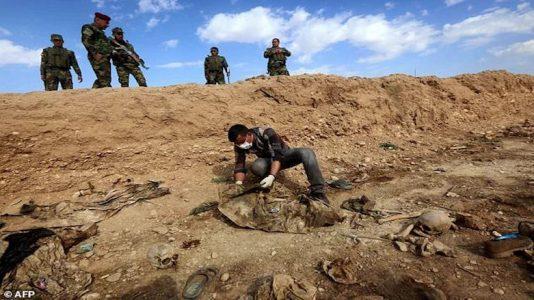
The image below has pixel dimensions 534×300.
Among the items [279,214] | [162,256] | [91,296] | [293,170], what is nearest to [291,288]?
[279,214]

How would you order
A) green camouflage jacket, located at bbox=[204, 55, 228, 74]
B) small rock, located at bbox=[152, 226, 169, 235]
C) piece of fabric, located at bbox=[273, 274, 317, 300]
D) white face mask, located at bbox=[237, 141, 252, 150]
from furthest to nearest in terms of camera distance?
green camouflage jacket, located at bbox=[204, 55, 228, 74], white face mask, located at bbox=[237, 141, 252, 150], small rock, located at bbox=[152, 226, 169, 235], piece of fabric, located at bbox=[273, 274, 317, 300]

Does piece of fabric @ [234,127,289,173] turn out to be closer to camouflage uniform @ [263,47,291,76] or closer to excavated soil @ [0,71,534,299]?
excavated soil @ [0,71,534,299]

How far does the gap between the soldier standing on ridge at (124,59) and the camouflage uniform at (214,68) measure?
8.71ft

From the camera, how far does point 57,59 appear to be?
679 centimetres

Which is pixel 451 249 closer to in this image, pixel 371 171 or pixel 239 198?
pixel 239 198

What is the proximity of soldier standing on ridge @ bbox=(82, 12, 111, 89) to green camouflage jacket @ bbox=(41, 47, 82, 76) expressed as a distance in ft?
3.46

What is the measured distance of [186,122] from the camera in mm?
5242

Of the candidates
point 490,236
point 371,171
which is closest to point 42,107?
point 371,171

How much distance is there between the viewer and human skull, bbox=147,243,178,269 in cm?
279

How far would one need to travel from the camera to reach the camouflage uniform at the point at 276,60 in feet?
29.9

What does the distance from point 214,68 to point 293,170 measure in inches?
214

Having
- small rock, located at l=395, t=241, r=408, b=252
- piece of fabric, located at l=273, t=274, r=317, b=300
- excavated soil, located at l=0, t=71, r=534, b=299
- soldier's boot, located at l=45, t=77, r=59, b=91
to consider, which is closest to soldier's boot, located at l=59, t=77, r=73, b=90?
soldier's boot, located at l=45, t=77, r=59, b=91

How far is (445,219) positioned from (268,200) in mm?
1761

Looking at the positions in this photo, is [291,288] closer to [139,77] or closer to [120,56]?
[139,77]
